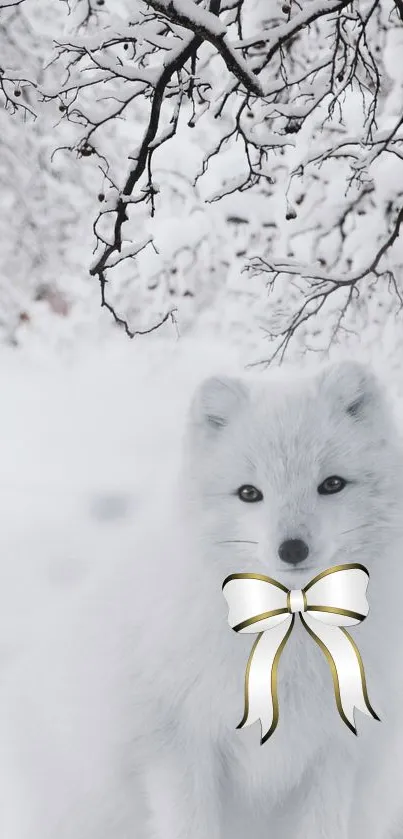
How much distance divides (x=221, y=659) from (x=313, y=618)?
22cm

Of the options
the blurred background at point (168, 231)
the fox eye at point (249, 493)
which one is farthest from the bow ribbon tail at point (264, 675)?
the blurred background at point (168, 231)

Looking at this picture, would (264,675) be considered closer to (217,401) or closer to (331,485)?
(331,485)

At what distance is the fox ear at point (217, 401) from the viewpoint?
918mm

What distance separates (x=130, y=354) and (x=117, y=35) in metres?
0.57

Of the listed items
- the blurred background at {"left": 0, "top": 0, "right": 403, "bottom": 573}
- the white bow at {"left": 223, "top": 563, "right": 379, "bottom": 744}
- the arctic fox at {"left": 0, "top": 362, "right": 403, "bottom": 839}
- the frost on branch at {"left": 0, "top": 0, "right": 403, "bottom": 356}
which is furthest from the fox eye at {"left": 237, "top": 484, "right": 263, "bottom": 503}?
the frost on branch at {"left": 0, "top": 0, "right": 403, "bottom": 356}

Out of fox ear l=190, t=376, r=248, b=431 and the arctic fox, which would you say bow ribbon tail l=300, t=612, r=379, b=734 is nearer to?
the arctic fox

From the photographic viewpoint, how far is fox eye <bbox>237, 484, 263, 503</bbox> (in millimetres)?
861

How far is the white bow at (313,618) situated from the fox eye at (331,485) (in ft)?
0.37

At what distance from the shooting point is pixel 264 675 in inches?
31.5

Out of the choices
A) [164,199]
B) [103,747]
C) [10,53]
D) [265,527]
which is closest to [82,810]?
[103,747]

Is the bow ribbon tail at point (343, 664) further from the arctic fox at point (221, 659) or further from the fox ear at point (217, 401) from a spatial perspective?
the fox ear at point (217, 401)

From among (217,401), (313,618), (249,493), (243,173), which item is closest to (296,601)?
(313,618)

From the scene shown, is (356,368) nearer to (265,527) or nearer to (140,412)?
(265,527)

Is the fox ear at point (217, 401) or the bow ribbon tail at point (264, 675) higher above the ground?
the fox ear at point (217, 401)
